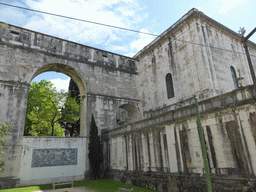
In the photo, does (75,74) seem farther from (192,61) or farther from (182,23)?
(182,23)

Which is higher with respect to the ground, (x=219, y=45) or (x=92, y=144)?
(x=219, y=45)

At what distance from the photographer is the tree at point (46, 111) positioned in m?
22.7

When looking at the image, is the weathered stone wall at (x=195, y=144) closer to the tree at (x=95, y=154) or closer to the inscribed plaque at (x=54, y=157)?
the tree at (x=95, y=154)

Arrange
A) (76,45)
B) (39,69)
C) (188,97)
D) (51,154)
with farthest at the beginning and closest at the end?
(76,45) < (39,69) < (188,97) < (51,154)

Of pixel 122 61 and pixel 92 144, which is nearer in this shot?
pixel 92 144

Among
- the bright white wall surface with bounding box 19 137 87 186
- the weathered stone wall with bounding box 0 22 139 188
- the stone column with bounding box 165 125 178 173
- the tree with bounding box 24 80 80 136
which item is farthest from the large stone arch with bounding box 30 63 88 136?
the stone column with bounding box 165 125 178 173

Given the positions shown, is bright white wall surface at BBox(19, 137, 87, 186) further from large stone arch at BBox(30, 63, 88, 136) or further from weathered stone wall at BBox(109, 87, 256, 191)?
weathered stone wall at BBox(109, 87, 256, 191)

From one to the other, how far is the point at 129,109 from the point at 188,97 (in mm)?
8767

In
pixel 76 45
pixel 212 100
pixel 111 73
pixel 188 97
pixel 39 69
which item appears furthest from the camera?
pixel 111 73

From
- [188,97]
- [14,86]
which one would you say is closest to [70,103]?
[14,86]

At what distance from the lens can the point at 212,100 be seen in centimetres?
947

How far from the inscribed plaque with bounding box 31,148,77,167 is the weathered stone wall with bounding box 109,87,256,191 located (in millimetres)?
5139

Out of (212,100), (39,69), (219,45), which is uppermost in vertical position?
(219,45)

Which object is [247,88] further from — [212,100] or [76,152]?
[76,152]
